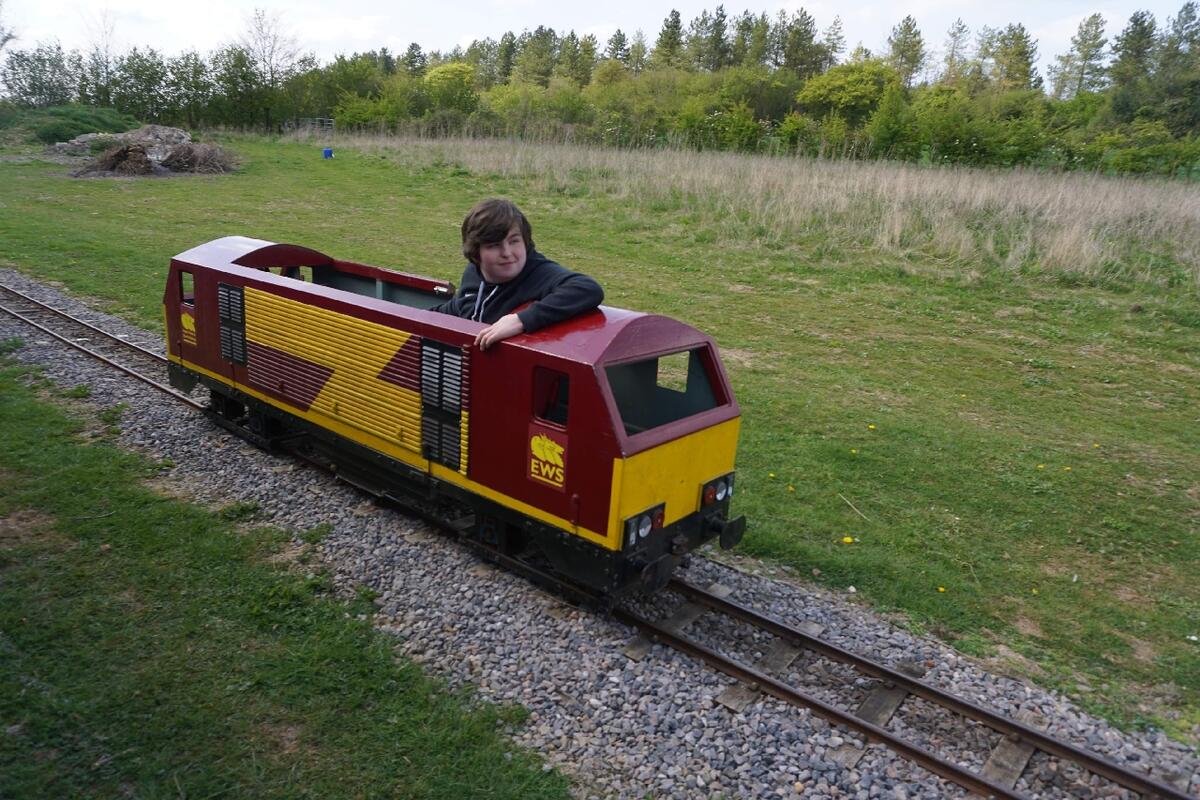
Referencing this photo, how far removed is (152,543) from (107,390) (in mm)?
3945

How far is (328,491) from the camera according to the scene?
700cm

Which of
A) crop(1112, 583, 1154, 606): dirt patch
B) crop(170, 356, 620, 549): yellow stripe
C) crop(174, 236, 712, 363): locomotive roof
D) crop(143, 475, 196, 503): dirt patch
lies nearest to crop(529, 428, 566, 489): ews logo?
crop(170, 356, 620, 549): yellow stripe

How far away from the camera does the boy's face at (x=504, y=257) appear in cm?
529

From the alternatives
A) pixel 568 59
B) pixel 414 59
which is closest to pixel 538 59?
pixel 568 59

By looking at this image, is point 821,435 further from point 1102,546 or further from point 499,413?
point 499,413

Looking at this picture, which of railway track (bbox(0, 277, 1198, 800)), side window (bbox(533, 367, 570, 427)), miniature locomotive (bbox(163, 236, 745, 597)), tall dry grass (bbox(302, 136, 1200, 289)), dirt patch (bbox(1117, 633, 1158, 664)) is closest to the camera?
railway track (bbox(0, 277, 1198, 800))

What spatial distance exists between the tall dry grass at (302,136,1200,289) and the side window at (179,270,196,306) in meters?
13.1

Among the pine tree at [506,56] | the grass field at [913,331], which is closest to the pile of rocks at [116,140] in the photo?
the grass field at [913,331]

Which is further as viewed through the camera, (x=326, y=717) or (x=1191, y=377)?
(x=1191, y=377)

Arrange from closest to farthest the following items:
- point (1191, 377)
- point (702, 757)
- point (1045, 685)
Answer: point (702, 757)
point (1045, 685)
point (1191, 377)

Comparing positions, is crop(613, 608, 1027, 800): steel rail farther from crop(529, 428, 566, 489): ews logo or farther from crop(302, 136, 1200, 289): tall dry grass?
crop(302, 136, 1200, 289): tall dry grass

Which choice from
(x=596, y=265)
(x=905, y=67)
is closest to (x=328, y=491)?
(x=596, y=265)

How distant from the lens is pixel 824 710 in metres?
4.54

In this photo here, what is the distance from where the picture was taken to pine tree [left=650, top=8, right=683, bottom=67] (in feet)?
238
